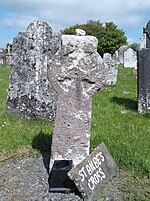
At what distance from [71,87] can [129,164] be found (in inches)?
46.5

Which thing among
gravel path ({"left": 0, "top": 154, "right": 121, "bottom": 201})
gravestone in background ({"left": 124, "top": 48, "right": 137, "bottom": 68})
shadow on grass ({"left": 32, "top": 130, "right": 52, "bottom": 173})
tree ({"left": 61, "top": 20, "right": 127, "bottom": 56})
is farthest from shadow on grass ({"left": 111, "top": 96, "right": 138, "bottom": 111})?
tree ({"left": 61, "top": 20, "right": 127, "bottom": 56})

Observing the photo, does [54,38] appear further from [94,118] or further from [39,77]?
[94,118]

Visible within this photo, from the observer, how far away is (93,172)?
430cm

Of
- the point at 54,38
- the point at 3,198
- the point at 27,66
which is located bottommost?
the point at 3,198

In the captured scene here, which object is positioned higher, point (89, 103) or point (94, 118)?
point (89, 103)

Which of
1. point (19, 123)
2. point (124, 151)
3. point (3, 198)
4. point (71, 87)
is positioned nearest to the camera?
point (3, 198)

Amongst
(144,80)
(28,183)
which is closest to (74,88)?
(28,183)

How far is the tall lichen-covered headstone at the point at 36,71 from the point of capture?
7.93 m

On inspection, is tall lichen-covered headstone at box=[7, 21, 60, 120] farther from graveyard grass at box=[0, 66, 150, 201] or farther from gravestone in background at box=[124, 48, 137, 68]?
gravestone in background at box=[124, 48, 137, 68]

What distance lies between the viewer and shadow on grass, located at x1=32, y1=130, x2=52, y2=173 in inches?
204

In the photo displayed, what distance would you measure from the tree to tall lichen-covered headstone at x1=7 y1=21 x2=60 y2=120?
4924 cm

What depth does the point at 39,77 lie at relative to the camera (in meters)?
7.93

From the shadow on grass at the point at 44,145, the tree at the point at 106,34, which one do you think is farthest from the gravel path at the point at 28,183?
the tree at the point at 106,34

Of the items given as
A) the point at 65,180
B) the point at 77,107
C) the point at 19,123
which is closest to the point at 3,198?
the point at 65,180
